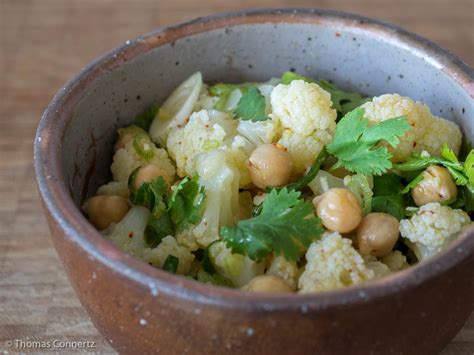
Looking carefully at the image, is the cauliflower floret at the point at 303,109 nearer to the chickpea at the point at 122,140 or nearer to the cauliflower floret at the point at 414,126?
the cauliflower floret at the point at 414,126

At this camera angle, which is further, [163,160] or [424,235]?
[163,160]

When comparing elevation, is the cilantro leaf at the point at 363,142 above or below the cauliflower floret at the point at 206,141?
above

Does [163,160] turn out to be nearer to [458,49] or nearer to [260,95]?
[260,95]

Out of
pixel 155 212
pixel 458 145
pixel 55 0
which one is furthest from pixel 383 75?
pixel 55 0

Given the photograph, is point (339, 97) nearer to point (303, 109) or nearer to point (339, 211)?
point (303, 109)

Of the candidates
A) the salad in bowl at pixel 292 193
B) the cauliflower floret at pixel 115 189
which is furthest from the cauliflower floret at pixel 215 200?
the cauliflower floret at pixel 115 189

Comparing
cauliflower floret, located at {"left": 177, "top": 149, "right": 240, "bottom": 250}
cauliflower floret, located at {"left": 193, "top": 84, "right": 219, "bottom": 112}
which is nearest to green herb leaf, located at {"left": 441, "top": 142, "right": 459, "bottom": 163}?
cauliflower floret, located at {"left": 177, "top": 149, "right": 240, "bottom": 250}
